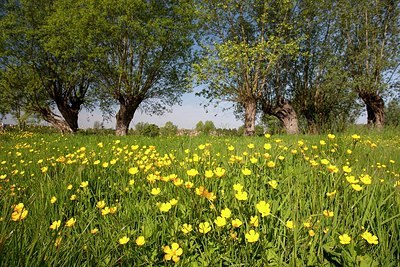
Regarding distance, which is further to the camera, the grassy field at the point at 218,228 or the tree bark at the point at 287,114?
the tree bark at the point at 287,114

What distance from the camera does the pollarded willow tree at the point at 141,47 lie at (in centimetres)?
1655

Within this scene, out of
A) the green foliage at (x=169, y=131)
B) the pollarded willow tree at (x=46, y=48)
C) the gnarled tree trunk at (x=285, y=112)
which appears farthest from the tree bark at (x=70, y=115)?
the gnarled tree trunk at (x=285, y=112)

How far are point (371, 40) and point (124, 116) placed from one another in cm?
2097

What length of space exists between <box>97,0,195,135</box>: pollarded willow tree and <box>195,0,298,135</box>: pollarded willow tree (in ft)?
5.77

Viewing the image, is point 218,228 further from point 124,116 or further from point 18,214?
point 124,116

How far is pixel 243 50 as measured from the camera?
15242 millimetres

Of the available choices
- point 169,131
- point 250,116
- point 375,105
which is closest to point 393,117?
point 375,105

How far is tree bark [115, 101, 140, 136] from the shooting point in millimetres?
19191

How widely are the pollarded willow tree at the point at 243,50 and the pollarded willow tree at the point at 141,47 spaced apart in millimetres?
1760

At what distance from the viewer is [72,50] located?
16.8 m

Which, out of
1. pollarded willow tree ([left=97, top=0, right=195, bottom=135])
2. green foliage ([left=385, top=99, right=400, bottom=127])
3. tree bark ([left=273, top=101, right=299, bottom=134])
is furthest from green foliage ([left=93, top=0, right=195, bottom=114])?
green foliage ([left=385, top=99, right=400, bottom=127])

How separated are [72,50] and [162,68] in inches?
258

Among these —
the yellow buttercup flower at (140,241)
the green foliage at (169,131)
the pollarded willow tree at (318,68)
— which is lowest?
the yellow buttercup flower at (140,241)

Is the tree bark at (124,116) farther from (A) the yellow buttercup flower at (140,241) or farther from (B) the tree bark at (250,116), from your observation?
(A) the yellow buttercup flower at (140,241)
